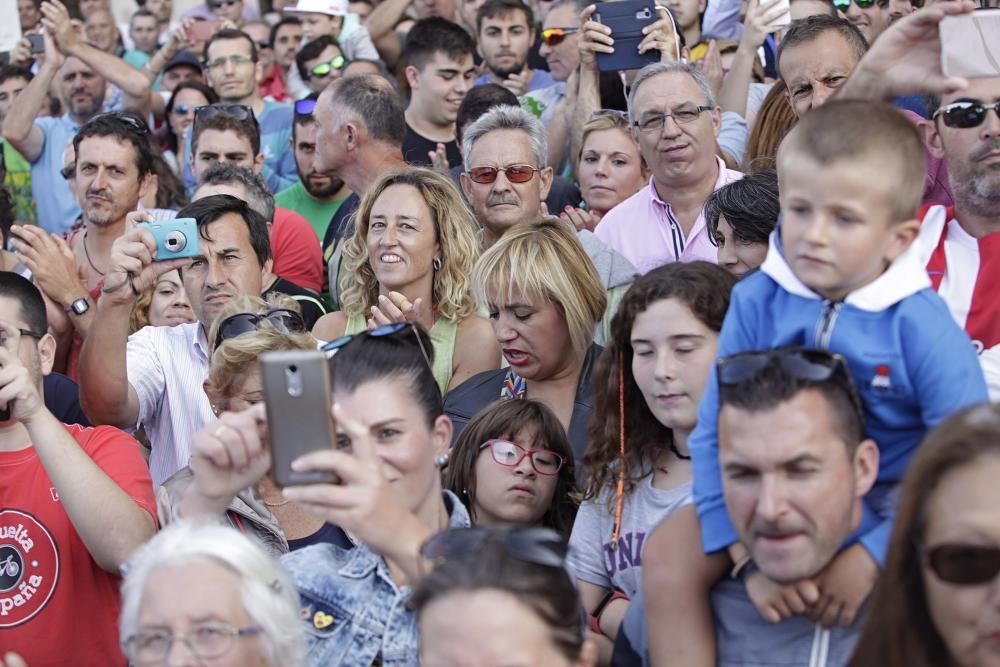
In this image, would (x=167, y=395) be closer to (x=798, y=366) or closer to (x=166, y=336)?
(x=166, y=336)

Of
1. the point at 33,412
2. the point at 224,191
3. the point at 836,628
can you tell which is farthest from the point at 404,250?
the point at 836,628

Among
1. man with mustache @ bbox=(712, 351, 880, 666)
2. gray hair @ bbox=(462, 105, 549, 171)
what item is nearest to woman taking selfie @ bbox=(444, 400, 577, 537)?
man with mustache @ bbox=(712, 351, 880, 666)

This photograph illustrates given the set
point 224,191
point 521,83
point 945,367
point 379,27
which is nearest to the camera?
point 945,367

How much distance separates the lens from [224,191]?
6066 mm

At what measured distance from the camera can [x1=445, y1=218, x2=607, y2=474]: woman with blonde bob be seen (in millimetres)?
4297

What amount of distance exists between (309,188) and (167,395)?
274 centimetres

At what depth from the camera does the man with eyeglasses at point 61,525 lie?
11.7ft

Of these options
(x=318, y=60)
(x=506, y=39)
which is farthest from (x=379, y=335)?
(x=318, y=60)

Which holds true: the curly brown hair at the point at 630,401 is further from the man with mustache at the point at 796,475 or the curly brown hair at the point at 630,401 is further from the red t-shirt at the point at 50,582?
the red t-shirt at the point at 50,582

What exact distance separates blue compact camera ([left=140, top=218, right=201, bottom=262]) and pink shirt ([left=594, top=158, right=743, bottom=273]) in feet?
5.23

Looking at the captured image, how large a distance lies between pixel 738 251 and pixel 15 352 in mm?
2202

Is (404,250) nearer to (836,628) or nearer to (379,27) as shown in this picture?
(836,628)

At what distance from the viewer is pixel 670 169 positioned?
17.1ft

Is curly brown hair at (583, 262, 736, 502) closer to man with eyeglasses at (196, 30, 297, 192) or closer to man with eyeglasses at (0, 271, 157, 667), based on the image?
man with eyeglasses at (0, 271, 157, 667)
